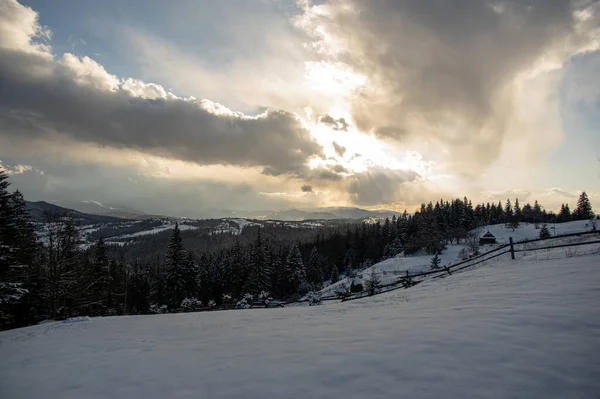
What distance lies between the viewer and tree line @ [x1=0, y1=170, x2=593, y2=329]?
75.0 ft

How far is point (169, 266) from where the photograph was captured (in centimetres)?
4484

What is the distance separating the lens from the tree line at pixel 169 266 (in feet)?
75.0

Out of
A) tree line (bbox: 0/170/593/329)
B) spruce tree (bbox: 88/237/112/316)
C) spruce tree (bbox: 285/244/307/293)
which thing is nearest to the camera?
tree line (bbox: 0/170/593/329)

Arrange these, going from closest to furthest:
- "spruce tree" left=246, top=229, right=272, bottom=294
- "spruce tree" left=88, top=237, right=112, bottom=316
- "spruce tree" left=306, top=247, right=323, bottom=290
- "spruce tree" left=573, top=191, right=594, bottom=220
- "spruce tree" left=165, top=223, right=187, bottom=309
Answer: "spruce tree" left=88, top=237, right=112, bottom=316 → "spruce tree" left=165, top=223, right=187, bottom=309 → "spruce tree" left=246, top=229, right=272, bottom=294 → "spruce tree" left=306, top=247, right=323, bottom=290 → "spruce tree" left=573, top=191, right=594, bottom=220

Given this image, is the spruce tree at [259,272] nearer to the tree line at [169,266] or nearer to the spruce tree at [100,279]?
the tree line at [169,266]

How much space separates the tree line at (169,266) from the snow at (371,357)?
1641cm

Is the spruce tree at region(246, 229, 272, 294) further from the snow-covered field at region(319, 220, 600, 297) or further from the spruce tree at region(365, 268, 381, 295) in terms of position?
the spruce tree at region(365, 268, 381, 295)

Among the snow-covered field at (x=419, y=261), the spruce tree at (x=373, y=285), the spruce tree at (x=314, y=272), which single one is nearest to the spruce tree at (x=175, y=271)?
the snow-covered field at (x=419, y=261)

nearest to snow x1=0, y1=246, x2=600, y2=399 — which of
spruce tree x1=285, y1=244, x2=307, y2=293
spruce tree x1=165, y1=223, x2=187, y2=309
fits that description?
spruce tree x1=165, y1=223, x2=187, y2=309

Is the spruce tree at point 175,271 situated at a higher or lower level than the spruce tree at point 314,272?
higher

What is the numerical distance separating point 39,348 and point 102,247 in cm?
3323

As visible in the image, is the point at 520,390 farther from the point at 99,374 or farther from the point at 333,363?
the point at 99,374

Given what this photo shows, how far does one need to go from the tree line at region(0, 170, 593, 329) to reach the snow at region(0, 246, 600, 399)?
16.4m

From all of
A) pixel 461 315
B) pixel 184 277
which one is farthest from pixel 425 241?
pixel 461 315
